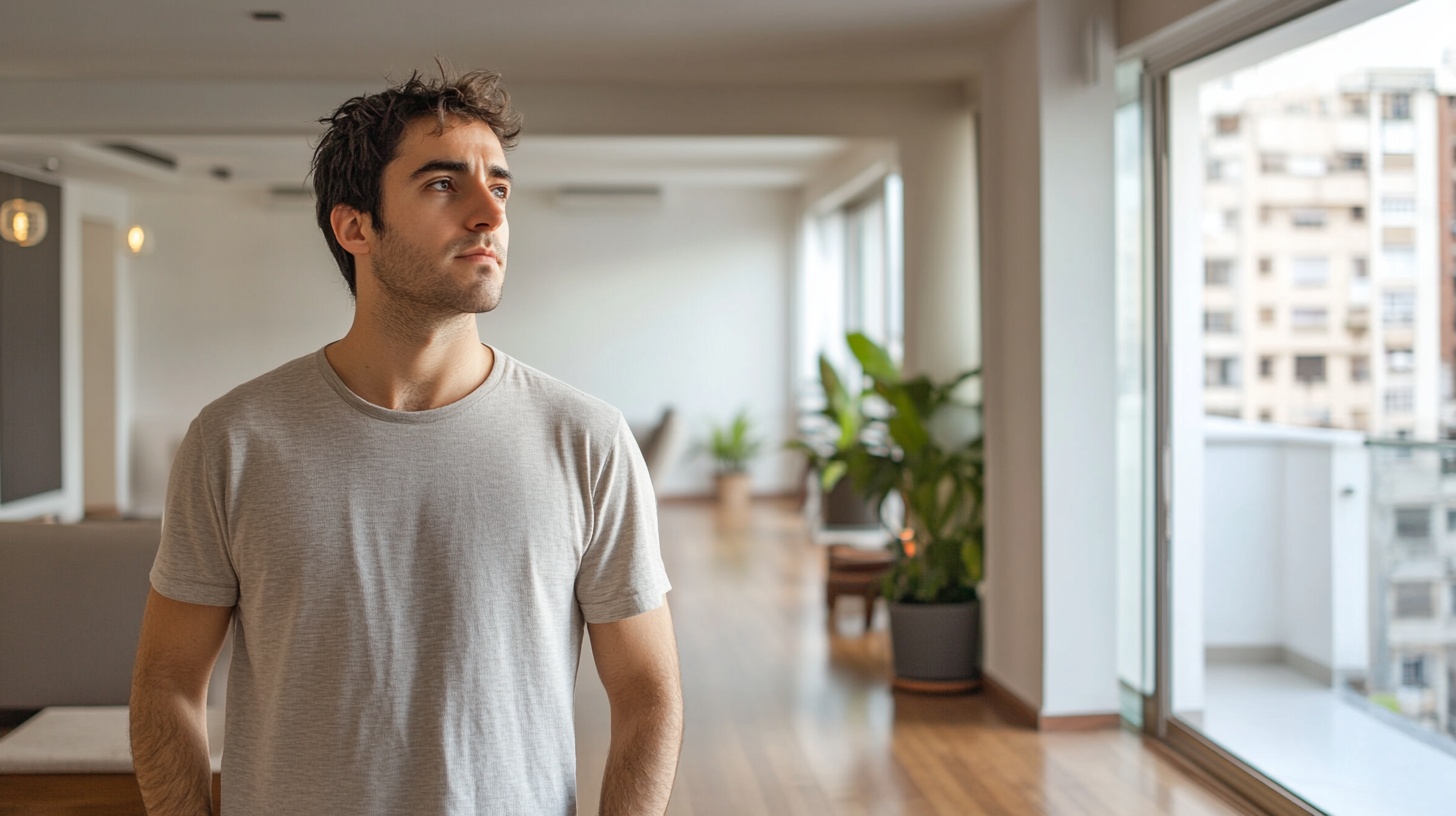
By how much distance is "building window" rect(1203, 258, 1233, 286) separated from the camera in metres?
5.09

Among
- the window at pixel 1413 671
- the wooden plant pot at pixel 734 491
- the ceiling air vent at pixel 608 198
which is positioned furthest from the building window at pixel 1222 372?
the ceiling air vent at pixel 608 198

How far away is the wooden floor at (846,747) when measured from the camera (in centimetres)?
365

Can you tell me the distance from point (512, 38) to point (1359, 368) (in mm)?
3217

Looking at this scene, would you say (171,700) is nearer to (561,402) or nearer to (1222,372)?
(561,402)

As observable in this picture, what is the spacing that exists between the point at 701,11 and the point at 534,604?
10.5 feet

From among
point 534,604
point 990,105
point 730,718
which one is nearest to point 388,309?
point 534,604

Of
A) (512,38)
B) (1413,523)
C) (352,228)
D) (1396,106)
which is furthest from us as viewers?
(512,38)

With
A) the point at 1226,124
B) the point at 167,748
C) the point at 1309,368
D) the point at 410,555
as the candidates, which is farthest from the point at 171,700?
the point at 1226,124

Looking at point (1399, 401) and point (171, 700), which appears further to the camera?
point (1399, 401)

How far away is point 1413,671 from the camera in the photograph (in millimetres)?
4020

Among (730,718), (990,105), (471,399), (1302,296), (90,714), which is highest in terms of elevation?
(990,105)

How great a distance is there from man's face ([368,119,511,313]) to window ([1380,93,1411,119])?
3727 millimetres

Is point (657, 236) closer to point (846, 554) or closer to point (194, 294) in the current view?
point (194, 294)

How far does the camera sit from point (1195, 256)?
429 centimetres
